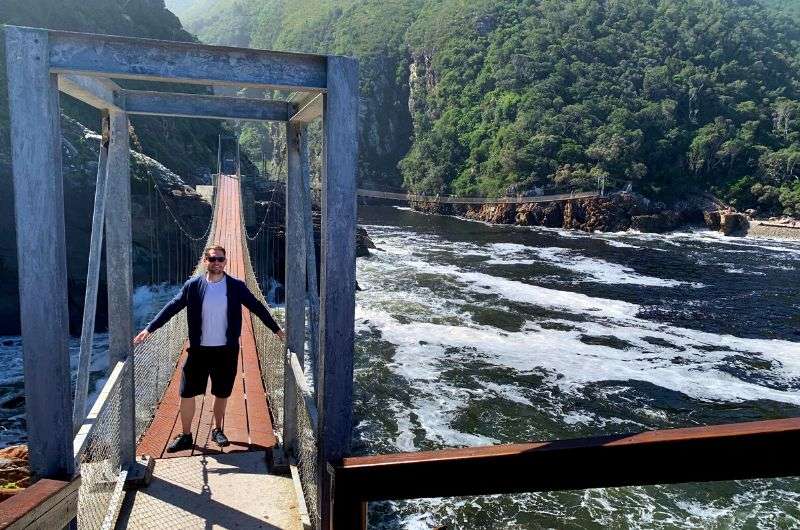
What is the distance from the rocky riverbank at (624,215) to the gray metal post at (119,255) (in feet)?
121

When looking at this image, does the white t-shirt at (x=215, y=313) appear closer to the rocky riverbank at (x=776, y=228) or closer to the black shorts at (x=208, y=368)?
the black shorts at (x=208, y=368)

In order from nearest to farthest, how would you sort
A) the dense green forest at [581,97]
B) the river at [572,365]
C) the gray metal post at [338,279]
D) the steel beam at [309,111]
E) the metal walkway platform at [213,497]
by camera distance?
the gray metal post at [338,279]
the steel beam at [309,111]
the metal walkway platform at [213,497]
the river at [572,365]
the dense green forest at [581,97]

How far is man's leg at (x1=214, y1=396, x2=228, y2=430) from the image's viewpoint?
352cm

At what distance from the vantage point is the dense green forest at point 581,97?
44438mm

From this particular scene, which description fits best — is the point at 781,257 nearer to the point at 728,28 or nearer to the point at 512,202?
the point at 512,202

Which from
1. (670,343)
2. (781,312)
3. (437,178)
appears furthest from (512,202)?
(670,343)

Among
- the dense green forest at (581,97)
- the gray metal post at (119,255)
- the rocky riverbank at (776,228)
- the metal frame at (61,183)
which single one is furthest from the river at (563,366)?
the dense green forest at (581,97)

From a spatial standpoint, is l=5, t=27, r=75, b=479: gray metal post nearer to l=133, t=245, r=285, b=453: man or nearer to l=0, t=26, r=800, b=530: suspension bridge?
l=0, t=26, r=800, b=530: suspension bridge

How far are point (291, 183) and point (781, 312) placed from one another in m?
17.9

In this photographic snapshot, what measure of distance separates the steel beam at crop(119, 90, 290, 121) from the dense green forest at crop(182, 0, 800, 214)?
135 feet

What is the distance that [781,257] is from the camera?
1069 inches

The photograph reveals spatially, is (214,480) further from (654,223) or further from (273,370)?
(654,223)

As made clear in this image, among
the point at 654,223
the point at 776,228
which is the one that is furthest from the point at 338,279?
the point at 776,228

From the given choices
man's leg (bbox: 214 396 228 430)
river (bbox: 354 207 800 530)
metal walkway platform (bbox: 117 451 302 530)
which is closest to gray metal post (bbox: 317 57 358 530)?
metal walkway platform (bbox: 117 451 302 530)
